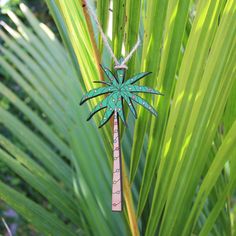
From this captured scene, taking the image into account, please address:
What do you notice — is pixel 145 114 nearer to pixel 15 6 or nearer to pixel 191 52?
pixel 191 52

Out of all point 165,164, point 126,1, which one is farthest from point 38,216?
point 126,1

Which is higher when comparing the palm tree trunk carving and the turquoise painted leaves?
the turquoise painted leaves

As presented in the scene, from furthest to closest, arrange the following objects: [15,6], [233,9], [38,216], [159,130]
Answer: [15,6], [38,216], [159,130], [233,9]

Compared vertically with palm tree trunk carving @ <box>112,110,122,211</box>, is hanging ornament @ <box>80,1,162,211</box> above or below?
above

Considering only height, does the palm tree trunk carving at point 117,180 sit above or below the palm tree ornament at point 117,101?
below
